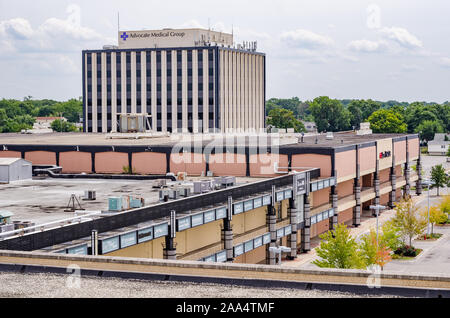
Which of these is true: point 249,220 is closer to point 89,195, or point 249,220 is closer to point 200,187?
point 200,187

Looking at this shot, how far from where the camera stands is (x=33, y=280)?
29188 mm

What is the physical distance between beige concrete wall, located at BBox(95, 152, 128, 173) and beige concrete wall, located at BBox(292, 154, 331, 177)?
→ 66.9 ft

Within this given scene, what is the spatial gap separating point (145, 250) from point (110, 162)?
37.3m

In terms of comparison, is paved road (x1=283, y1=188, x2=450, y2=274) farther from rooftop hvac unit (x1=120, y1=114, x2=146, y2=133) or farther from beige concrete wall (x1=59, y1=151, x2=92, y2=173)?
rooftop hvac unit (x1=120, y1=114, x2=146, y2=133)

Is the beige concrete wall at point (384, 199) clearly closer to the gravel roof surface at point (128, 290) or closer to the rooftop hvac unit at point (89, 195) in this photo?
the rooftop hvac unit at point (89, 195)

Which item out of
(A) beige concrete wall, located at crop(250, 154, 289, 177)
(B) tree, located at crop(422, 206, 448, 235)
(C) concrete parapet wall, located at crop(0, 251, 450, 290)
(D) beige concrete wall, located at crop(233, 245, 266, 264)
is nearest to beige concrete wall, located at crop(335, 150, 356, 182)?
(A) beige concrete wall, located at crop(250, 154, 289, 177)

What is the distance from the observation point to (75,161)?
87.1 metres

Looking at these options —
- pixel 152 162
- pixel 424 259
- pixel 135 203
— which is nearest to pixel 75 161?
pixel 152 162

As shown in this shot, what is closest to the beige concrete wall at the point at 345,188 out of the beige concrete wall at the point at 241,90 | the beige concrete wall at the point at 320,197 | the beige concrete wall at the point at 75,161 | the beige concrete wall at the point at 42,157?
the beige concrete wall at the point at 320,197

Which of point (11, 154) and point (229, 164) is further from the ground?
point (11, 154)

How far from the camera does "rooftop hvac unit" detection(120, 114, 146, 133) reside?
103375 mm

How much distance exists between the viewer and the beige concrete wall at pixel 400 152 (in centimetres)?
11394

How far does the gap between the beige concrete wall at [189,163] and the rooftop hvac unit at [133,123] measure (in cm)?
2057
